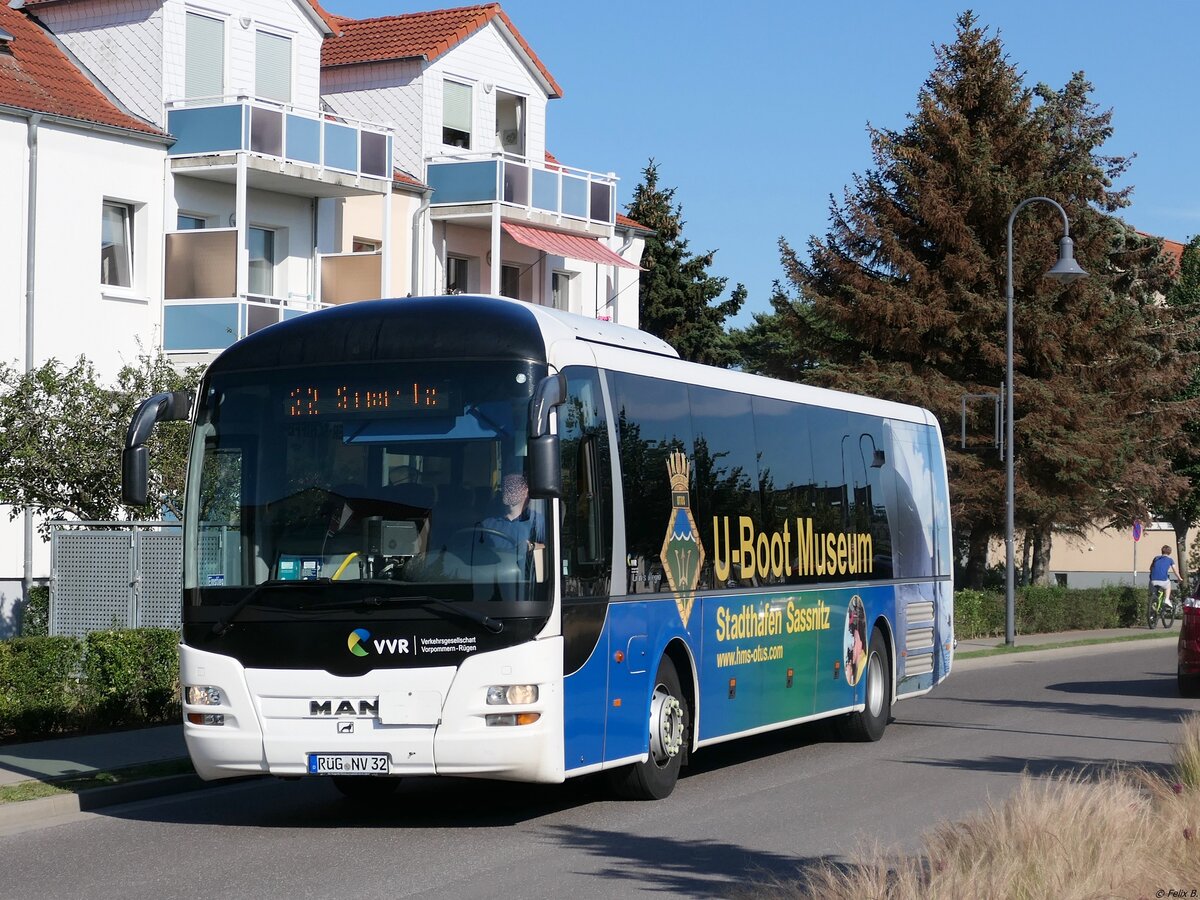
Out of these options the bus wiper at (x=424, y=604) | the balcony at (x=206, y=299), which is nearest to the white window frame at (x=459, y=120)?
the balcony at (x=206, y=299)

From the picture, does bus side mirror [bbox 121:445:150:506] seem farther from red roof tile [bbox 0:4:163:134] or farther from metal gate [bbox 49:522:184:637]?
red roof tile [bbox 0:4:163:134]

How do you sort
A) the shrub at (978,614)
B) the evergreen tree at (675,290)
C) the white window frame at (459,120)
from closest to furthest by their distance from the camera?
the shrub at (978,614) → the white window frame at (459,120) → the evergreen tree at (675,290)

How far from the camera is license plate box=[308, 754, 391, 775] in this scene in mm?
10586

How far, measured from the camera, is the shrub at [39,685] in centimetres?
1480

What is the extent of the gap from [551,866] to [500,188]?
26772 millimetres

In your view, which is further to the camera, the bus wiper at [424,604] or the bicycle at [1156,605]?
the bicycle at [1156,605]

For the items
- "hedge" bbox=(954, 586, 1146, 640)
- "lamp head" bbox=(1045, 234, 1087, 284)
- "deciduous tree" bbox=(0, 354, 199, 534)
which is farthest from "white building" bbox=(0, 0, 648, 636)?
"lamp head" bbox=(1045, 234, 1087, 284)

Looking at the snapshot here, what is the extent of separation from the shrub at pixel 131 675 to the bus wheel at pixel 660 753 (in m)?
5.53

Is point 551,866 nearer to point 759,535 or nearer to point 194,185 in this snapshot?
point 759,535

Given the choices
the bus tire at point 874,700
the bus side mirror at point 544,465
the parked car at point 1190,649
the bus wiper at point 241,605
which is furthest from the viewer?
the parked car at point 1190,649

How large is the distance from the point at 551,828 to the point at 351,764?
1349 millimetres

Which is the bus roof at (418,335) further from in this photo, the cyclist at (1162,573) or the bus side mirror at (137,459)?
the cyclist at (1162,573)

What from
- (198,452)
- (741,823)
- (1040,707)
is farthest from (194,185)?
(741,823)

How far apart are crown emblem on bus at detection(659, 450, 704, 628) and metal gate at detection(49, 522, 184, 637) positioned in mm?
8786
